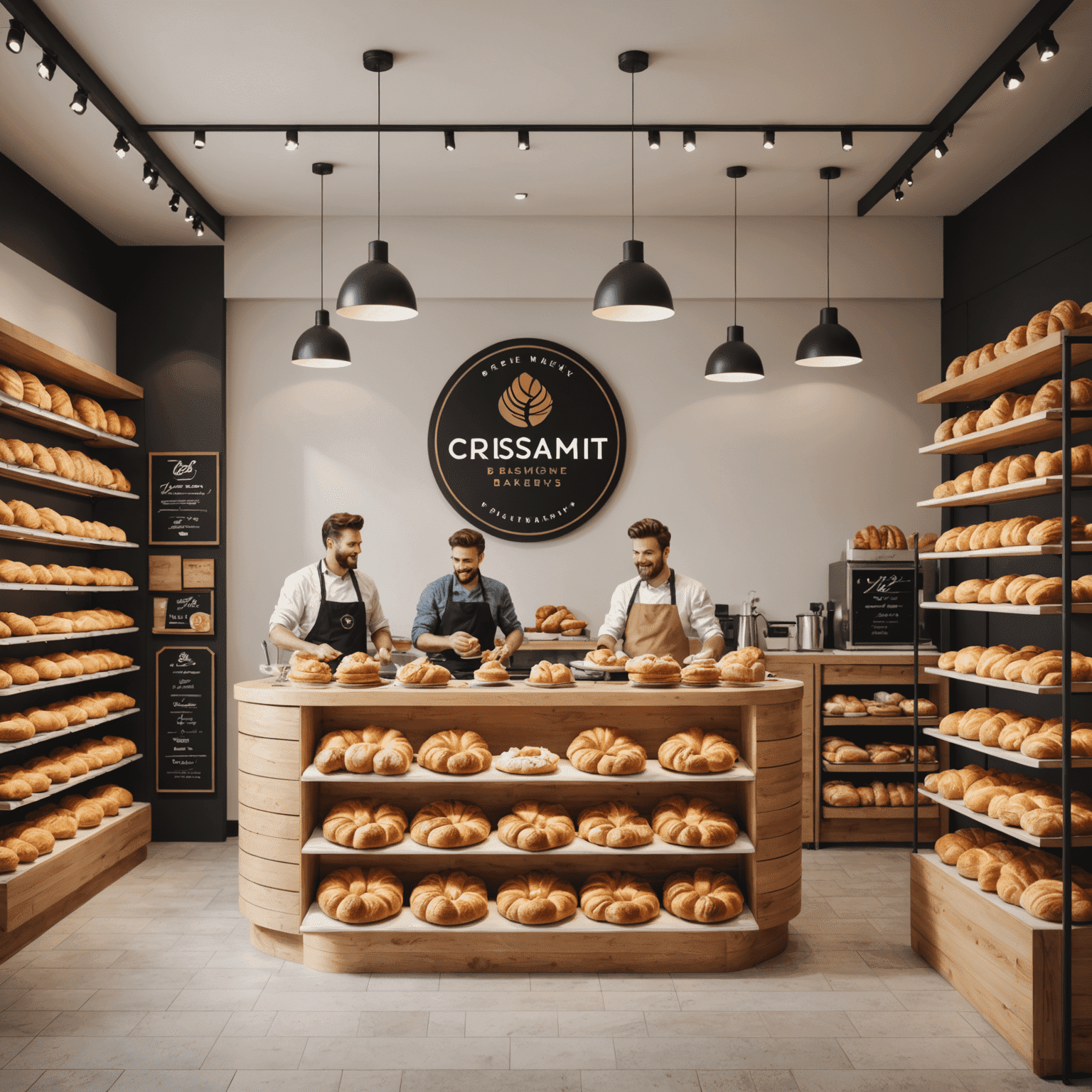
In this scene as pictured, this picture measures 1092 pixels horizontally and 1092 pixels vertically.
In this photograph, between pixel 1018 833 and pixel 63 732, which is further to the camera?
pixel 63 732

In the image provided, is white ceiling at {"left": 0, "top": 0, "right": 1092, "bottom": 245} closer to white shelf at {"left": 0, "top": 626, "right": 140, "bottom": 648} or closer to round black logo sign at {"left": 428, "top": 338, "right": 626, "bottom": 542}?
round black logo sign at {"left": 428, "top": 338, "right": 626, "bottom": 542}

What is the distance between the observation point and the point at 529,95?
4199mm

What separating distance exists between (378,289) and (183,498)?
272 centimetres

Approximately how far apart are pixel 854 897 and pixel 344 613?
3123 millimetres

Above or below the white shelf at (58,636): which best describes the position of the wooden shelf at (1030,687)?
below

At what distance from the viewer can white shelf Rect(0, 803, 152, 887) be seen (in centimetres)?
387

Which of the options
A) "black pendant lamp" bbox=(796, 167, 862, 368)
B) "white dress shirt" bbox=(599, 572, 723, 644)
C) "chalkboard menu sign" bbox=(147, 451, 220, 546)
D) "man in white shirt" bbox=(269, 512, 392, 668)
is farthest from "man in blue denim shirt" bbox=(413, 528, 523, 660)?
"black pendant lamp" bbox=(796, 167, 862, 368)

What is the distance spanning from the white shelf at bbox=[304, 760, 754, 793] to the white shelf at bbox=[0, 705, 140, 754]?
1.46 m

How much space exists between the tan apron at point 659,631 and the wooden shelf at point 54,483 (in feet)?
10.1

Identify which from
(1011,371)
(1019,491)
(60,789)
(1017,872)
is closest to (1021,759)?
(1017,872)

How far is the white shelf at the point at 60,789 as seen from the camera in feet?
13.0

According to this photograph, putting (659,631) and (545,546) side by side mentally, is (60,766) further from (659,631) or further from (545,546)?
(659,631)

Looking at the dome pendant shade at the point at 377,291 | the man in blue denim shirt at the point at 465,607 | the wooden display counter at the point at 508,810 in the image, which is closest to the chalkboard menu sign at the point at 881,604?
the wooden display counter at the point at 508,810

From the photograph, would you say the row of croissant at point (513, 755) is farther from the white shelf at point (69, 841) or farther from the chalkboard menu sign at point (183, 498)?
the chalkboard menu sign at point (183, 498)
